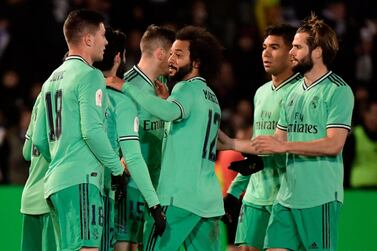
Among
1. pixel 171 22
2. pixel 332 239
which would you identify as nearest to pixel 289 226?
pixel 332 239

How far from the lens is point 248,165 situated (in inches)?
341

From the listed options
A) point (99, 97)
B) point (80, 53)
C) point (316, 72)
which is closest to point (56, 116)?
point (99, 97)

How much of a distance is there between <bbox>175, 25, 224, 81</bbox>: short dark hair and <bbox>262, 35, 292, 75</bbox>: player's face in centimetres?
82

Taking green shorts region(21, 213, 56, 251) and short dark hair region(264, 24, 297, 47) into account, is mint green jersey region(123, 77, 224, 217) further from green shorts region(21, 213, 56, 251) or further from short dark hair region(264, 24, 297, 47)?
short dark hair region(264, 24, 297, 47)

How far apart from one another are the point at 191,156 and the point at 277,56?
1502 mm

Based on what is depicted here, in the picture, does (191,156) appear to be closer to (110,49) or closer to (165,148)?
(165,148)

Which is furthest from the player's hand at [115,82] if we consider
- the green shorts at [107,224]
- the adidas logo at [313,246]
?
the adidas logo at [313,246]

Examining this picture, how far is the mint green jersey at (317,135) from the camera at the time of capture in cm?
807

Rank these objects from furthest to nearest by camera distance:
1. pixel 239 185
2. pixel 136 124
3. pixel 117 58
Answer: pixel 239 185 → pixel 117 58 → pixel 136 124

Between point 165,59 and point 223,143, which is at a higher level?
point 165,59

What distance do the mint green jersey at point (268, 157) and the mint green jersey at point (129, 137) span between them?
1.31 meters

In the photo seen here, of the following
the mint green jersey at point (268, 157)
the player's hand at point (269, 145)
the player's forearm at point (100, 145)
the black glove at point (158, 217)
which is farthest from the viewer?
the mint green jersey at point (268, 157)

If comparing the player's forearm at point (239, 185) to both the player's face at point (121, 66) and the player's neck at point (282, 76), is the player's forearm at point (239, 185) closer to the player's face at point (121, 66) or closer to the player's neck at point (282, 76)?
the player's neck at point (282, 76)

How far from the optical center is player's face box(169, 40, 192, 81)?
26.6 feet
